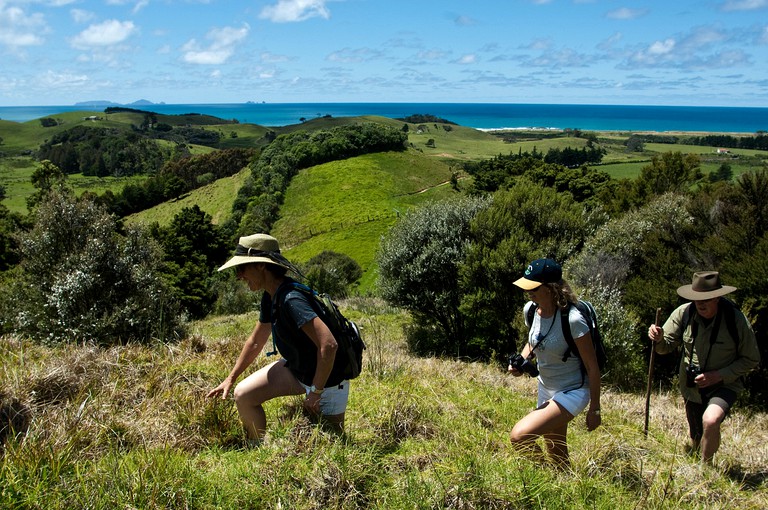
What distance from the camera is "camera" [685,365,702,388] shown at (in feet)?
16.9

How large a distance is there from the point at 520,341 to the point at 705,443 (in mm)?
12482

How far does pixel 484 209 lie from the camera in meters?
21.4

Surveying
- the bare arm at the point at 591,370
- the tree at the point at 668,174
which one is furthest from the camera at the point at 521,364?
the tree at the point at 668,174

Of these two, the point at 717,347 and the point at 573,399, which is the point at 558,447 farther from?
the point at 717,347

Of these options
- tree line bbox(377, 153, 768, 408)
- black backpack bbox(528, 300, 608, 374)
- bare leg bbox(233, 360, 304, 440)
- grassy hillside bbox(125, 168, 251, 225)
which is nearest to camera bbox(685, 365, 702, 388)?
black backpack bbox(528, 300, 608, 374)

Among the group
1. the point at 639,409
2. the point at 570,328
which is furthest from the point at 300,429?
the point at 639,409

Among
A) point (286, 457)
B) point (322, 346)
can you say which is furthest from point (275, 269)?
point (286, 457)

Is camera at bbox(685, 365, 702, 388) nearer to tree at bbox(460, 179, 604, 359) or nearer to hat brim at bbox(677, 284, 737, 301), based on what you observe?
hat brim at bbox(677, 284, 737, 301)

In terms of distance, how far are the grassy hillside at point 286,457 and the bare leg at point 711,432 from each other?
153 mm

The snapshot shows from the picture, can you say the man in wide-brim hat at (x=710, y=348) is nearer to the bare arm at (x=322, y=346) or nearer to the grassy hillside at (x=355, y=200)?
the bare arm at (x=322, y=346)

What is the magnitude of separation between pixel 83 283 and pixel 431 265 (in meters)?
12.4

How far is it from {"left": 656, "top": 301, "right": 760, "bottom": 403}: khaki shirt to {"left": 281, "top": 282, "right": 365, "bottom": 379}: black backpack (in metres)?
3.24

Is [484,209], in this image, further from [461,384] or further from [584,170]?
[584,170]

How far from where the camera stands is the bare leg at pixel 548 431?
4.02m
